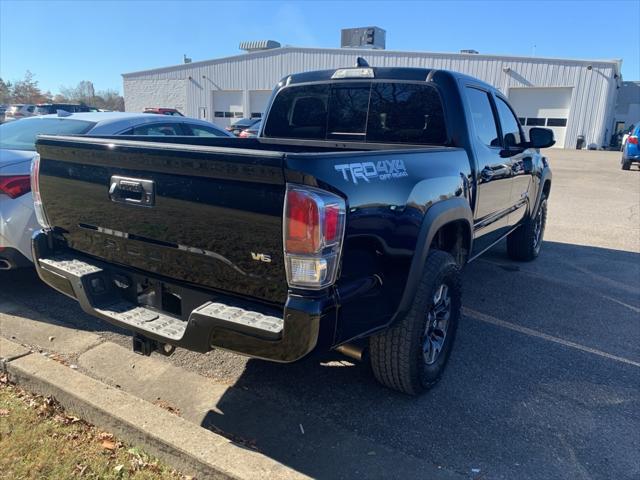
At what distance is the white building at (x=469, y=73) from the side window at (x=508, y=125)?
22094mm

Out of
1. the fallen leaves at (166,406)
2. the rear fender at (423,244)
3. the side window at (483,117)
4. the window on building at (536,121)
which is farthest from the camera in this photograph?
the window on building at (536,121)

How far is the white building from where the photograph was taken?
97.5 feet

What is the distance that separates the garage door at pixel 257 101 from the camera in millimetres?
35209

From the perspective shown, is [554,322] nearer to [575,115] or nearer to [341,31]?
[575,115]

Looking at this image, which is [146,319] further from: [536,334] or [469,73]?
[469,73]

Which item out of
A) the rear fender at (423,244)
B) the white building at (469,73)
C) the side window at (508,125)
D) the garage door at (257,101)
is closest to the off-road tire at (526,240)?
the side window at (508,125)

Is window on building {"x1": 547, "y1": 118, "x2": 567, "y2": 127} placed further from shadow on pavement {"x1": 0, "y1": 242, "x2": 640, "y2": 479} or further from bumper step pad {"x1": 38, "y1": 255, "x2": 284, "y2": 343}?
bumper step pad {"x1": 38, "y1": 255, "x2": 284, "y2": 343}

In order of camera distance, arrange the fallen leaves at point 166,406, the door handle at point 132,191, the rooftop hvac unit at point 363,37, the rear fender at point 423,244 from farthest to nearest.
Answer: the rooftop hvac unit at point 363,37
the fallen leaves at point 166,406
the rear fender at point 423,244
the door handle at point 132,191

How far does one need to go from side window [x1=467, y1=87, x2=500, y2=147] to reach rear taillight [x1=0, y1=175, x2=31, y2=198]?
362 cm

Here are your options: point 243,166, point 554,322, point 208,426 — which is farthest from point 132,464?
point 554,322

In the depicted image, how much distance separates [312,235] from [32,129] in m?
4.84

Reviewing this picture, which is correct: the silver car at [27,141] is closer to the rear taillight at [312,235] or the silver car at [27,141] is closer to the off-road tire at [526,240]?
the rear taillight at [312,235]

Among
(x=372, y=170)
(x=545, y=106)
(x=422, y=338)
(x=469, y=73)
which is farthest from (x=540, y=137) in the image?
(x=545, y=106)

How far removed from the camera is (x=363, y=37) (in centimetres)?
4003
